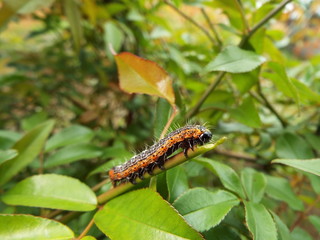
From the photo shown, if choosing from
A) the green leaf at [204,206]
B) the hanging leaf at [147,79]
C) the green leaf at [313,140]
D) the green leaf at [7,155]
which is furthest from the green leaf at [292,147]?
the green leaf at [7,155]

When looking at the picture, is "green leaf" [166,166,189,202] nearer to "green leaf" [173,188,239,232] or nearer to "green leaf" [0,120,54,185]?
"green leaf" [173,188,239,232]

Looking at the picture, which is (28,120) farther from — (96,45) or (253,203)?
(253,203)

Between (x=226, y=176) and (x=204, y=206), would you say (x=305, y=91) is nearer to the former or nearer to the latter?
(x=226, y=176)

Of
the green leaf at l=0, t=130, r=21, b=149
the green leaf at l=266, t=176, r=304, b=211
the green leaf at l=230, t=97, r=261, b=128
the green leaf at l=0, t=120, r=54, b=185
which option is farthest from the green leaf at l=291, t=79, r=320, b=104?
the green leaf at l=0, t=130, r=21, b=149

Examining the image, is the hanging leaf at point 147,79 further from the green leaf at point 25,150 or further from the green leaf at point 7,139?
the green leaf at point 7,139

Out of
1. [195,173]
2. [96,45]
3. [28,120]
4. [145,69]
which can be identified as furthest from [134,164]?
[96,45]

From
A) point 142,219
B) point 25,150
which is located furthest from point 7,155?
point 142,219
